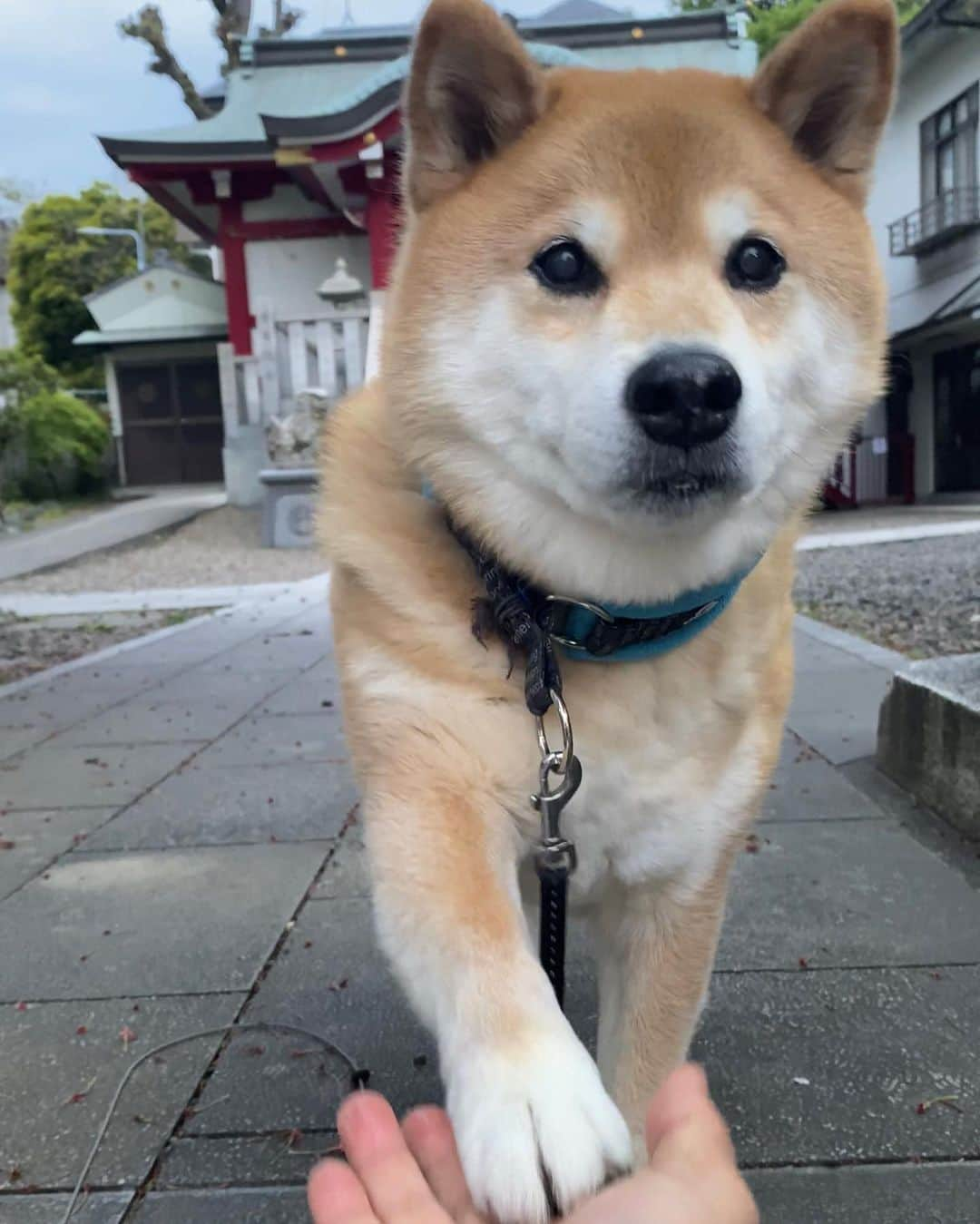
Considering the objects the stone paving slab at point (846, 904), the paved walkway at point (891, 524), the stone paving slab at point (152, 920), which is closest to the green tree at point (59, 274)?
the paved walkway at point (891, 524)

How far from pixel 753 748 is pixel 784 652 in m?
0.29

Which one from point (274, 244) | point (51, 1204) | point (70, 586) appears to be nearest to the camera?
point (51, 1204)

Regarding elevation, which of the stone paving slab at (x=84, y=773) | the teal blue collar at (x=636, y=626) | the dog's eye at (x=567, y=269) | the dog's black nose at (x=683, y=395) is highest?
the dog's eye at (x=567, y=269)

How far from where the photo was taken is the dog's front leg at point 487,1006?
1.12 meters

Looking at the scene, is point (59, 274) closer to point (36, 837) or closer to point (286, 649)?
point (286, 649)

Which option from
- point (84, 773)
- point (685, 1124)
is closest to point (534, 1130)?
point (685, 1124)

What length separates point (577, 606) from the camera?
164 cm

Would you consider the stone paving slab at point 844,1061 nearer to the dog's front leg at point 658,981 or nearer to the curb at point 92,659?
the dog's front leg at point 658,981

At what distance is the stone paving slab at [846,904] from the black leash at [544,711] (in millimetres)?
954

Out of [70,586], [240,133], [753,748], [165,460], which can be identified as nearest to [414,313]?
[753,748]

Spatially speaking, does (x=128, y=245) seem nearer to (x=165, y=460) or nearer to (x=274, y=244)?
(x=165, y=460)

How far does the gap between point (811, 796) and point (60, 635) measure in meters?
5.99

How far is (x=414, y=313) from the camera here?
1703mm

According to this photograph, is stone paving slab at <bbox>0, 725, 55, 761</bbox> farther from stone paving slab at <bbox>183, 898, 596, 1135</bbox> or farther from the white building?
the white building
